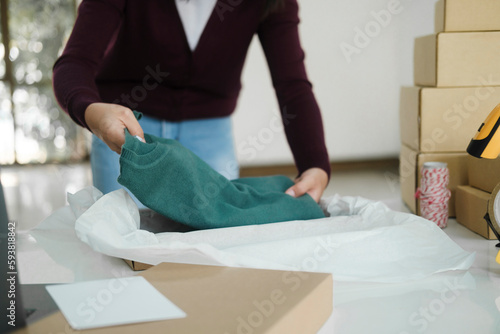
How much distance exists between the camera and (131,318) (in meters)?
0.40

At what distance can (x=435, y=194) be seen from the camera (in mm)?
921

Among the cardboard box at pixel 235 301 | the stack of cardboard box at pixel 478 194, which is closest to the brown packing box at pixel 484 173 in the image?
the stack of cardboard box at pixel 478 194

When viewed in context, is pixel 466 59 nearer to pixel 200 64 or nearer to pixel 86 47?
pixel 200 64

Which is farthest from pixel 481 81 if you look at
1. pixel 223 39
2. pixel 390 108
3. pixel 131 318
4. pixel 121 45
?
pixel 390 108

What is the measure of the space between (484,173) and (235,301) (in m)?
0.62

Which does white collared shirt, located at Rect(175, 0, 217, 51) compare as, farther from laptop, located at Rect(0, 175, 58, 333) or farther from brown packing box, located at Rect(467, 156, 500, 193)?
laptop, located at Rect(0, 175, 58, 333)

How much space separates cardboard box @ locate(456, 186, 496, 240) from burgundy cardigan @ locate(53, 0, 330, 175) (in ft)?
0.85

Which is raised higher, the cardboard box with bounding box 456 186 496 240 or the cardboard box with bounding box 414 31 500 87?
the cardboard box with bounding box 414 31 500 87

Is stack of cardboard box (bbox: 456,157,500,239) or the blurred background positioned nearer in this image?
stack of cardboard box (bbox: 456,157,500,239)

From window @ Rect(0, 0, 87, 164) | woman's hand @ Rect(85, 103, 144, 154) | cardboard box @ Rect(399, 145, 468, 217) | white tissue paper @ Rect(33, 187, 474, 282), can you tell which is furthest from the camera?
window @ Rect(0, 0, 87, 164)

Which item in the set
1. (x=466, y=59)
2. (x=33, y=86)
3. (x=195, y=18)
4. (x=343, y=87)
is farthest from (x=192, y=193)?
(x=33, y=86)

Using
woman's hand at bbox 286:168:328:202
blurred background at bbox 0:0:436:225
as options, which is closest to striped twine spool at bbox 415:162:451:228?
woman's hand at bbox 286:168:328:202

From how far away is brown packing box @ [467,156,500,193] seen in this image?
832mm

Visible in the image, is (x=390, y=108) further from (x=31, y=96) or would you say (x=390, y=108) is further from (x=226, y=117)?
(x=31, y=96)
